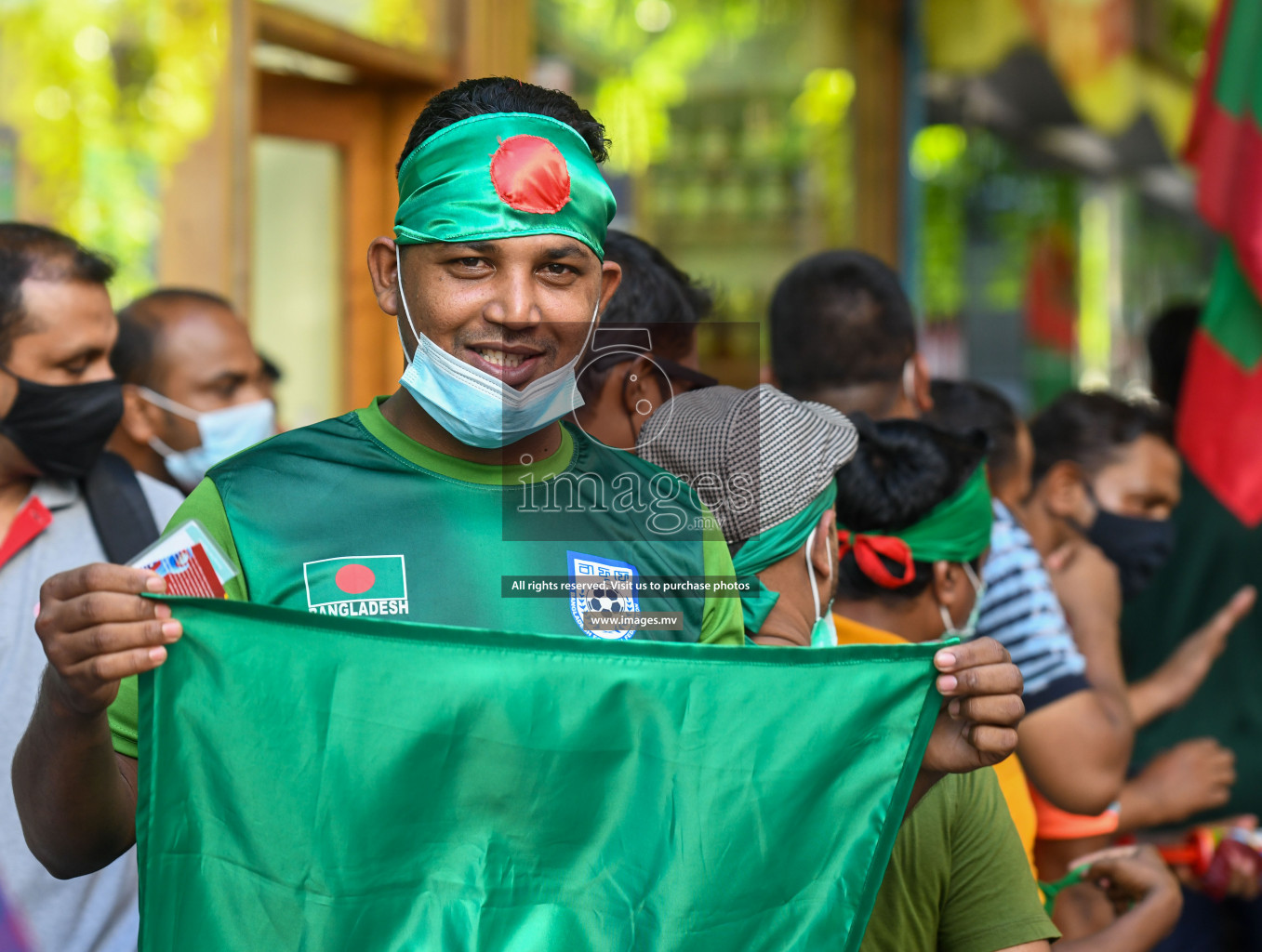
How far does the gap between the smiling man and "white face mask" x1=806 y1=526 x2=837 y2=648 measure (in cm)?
25

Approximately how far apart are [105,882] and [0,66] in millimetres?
2409

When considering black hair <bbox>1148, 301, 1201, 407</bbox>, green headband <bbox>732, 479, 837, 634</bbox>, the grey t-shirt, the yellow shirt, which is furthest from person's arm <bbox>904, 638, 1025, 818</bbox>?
black hair <bbox>1148, 301, 1201, 407</bbox>

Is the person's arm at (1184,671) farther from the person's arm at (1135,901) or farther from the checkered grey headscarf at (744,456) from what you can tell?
the checkered grey headscarf at (744,456)

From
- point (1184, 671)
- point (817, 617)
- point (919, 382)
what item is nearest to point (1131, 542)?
point (1184, 671)

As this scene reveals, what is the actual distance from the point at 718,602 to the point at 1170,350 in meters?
3.65

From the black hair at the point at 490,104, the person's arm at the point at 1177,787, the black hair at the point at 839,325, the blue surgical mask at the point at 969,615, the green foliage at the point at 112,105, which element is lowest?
the person's arm at the point at 1177,787

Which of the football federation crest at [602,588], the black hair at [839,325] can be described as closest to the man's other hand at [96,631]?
the football federation crest at [602,588]

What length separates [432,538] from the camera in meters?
1.66

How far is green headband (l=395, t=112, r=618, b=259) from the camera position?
5.46 feet

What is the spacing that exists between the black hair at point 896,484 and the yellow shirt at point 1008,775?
0.33ft

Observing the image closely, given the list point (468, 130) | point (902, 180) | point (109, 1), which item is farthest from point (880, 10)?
point (468, 130)

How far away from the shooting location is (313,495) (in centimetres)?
165

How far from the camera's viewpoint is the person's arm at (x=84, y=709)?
4.80ft

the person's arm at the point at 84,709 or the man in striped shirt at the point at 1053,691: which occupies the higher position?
the person's arm at the point at 84,709
